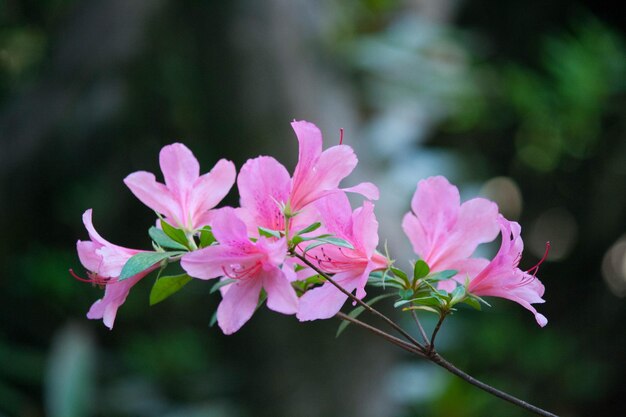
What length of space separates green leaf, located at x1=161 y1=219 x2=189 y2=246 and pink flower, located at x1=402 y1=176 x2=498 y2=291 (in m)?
0.16

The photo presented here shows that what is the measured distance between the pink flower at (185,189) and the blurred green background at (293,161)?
3.98ft

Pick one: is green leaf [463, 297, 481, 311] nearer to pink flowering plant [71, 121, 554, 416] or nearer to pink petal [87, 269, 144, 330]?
pink flowering plant [71, 121, 554, 416]

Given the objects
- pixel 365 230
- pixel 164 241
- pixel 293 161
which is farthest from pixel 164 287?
pixel 293 161

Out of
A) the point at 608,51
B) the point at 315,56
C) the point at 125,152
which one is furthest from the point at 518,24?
the point at 125,152

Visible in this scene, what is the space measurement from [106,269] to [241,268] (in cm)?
9

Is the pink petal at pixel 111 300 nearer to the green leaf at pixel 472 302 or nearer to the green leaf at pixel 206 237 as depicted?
the green leaf at pixel 206 237

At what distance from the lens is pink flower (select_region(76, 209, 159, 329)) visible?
46cm

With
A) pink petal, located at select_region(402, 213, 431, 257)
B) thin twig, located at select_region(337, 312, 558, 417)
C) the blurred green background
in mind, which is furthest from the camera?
the blurred green background

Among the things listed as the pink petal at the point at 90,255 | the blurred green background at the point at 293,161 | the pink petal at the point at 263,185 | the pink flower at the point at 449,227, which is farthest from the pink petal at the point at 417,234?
the blurred green background at the point at 293,161

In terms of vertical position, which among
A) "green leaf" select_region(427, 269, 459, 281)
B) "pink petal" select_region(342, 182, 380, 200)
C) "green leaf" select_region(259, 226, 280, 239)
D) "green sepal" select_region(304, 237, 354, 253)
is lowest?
"green leaf" select_region(427, 269, 459, 281)

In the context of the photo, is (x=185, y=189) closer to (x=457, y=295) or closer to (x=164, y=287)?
(x=164, y=287)

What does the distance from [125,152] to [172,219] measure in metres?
2.08

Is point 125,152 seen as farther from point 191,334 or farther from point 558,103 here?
point 558,103

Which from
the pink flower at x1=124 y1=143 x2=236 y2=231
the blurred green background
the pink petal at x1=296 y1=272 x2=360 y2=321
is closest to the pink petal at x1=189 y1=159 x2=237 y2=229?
the pink flower at x1=124 y1=143 x2=236 y2=231
